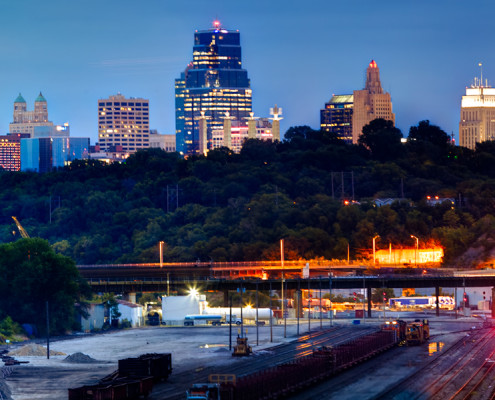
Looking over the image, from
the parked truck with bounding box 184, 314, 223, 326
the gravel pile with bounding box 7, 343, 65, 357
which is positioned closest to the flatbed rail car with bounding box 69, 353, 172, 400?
the gravel pile with bounding box 7, 343, 65, 357

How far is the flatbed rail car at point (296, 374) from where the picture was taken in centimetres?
8750

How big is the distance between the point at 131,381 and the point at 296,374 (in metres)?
15.6

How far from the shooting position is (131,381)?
93562mm

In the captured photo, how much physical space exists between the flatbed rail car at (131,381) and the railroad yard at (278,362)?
133cm

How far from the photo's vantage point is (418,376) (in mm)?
106188

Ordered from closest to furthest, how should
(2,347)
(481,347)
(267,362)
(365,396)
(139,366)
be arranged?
(365,396)
(139,366)
(267,362)
(481,347)
(2,347)

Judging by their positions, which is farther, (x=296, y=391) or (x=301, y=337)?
(x=301, y=337)

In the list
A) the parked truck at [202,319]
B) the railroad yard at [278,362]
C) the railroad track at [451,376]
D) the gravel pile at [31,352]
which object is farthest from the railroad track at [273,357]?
the parked truck at [202,319]

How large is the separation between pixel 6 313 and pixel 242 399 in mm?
97782

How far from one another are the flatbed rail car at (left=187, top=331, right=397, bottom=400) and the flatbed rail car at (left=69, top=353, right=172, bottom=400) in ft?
24.6

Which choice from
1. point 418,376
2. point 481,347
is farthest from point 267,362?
point 481,347

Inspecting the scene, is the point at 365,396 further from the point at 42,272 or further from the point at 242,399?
the point at 42,272

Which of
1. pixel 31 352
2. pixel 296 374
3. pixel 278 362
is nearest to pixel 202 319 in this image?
pixel 31 352

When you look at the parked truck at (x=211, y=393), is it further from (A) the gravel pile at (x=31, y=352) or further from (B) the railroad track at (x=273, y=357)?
(A) the gravel pile at (x=31, y=352)
